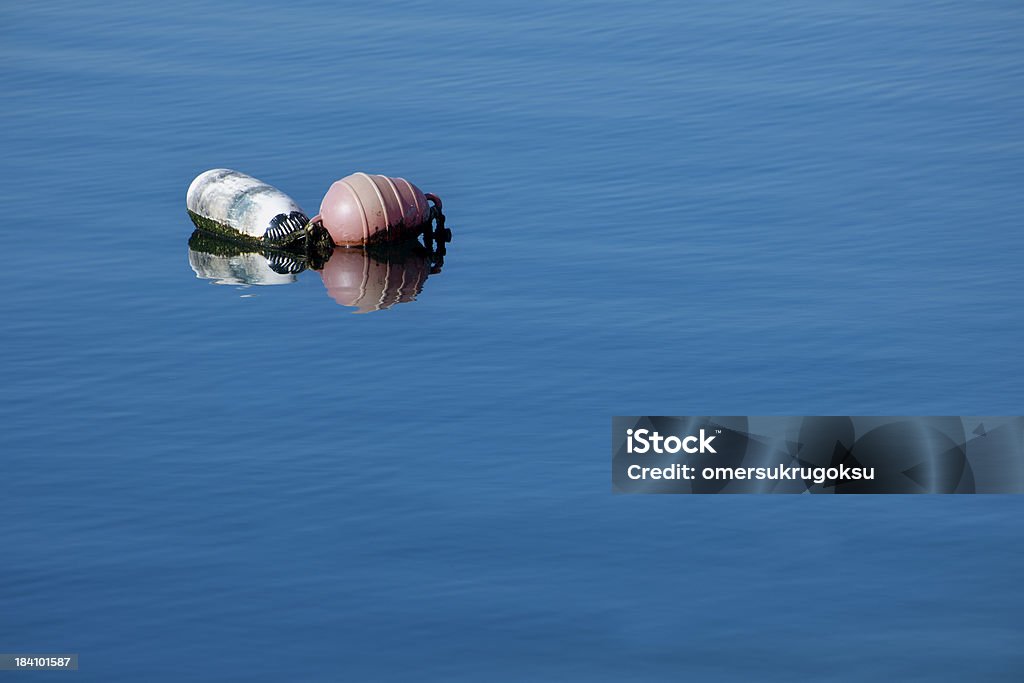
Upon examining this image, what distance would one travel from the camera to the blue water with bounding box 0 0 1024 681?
3341 centimetres

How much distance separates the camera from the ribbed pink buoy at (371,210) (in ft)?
174

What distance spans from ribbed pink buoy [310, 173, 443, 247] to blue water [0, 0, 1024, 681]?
227cm

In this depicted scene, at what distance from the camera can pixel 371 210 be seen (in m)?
53.5

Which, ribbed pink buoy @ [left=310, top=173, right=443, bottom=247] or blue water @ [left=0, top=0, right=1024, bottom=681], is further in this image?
ribbed pink buoy @ [left=310, top=173, right=443, bottom=247]

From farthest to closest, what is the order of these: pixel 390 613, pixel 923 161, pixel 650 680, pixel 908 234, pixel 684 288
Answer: pixel 923 161, pixel 908 234, pixel 684 288, pixel 390 613, pixel 650 680

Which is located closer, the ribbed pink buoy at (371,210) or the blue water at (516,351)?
the blue water at (516,351)

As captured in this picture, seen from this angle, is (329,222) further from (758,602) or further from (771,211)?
(758,602)

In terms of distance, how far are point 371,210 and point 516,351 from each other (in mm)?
9953

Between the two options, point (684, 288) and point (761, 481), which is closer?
point (761, 481)

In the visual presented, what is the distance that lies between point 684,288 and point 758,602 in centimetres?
1651

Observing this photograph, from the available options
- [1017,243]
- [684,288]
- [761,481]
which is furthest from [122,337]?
[1017,243]

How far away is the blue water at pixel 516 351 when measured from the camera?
110 feet

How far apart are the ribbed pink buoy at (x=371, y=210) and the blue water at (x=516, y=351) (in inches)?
89.5

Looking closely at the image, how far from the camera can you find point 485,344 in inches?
1815
